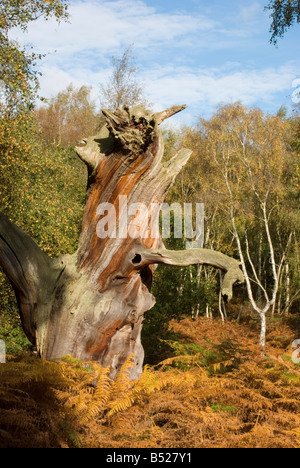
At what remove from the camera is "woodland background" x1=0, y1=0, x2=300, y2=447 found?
4.49 metres

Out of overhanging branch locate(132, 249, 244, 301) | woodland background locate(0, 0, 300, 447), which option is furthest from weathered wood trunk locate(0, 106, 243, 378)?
woodland background locate(0, 0, 300, 447)

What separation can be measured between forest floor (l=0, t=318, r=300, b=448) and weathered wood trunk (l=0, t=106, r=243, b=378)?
1.81 feet

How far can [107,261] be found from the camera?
6.31m

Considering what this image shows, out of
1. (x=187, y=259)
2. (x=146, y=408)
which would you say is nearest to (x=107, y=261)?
(x=187, y=259)

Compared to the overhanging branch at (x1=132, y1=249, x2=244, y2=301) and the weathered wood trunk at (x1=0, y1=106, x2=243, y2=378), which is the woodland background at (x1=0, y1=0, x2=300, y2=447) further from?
the overhanging branch at (x1=132, y1=249, x2=244, y2=301)

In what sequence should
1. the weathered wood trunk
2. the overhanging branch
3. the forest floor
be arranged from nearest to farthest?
the forest floor, the overhanging branch, the weathered wood trunk

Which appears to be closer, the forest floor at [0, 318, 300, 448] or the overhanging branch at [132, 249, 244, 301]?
the forest floor at [0, 318, 300, 448]

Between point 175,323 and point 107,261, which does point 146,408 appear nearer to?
point 107,261

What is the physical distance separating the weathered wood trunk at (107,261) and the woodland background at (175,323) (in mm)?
510

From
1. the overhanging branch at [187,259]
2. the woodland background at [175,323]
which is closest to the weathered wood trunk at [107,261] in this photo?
the overhanging branch at [187,259]

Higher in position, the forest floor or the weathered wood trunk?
the weathered wood trunk

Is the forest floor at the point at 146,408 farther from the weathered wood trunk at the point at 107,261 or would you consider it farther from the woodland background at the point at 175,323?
the weathered wood trunk at the point at 107,261

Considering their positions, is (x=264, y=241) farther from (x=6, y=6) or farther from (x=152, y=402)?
(x=152, y=402)

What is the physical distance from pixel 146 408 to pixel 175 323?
10.3 m
